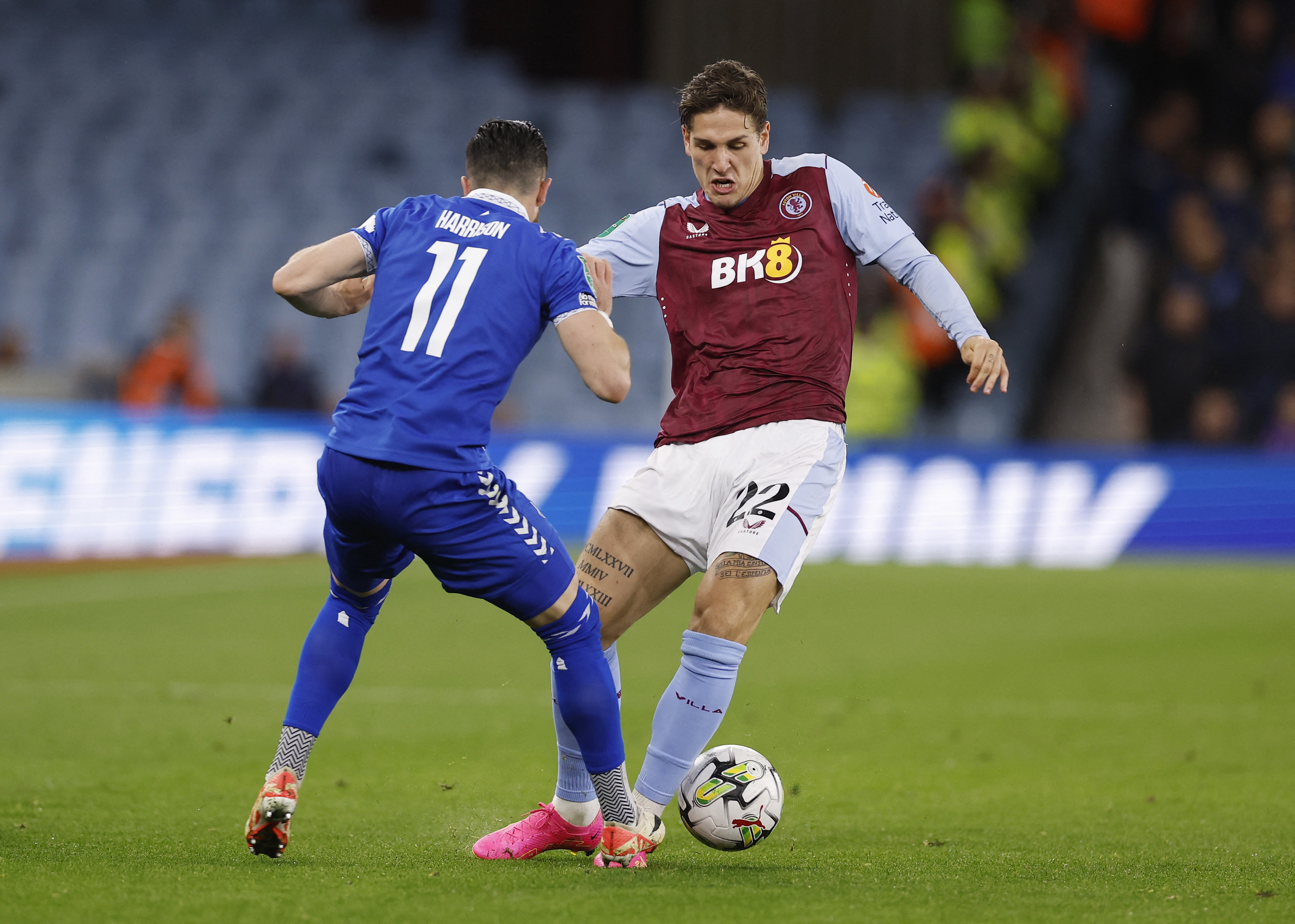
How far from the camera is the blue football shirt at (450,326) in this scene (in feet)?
13.9

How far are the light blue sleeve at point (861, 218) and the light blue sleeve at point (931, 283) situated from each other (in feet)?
0.11

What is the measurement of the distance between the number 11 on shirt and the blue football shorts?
35 centimetres

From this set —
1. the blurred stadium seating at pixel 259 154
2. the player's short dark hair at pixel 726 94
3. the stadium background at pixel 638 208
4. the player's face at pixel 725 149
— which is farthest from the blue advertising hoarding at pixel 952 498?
the player's short dark hair at pixel 726 94

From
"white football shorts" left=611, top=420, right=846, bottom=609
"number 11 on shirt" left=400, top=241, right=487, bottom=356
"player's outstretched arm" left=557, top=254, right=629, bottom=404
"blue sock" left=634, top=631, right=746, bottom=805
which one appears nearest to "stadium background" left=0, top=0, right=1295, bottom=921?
"blue sock" left=634, top=631, right=746, bottom=805

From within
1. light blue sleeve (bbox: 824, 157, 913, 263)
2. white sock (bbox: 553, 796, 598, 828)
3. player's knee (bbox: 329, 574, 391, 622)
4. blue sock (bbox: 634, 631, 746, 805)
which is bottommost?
white sock (bbox: 553, 796, 598, 828)

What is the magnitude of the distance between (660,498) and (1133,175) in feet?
42.1

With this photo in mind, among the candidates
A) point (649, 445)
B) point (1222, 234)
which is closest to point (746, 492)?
point (649, 445)

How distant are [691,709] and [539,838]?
1.95 ft

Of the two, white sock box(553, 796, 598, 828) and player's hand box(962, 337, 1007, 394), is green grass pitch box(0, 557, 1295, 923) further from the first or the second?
player's hand box(962, 337, 1007, 394)

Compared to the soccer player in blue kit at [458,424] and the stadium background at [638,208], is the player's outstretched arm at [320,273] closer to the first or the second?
the soccer player in blue kit at [458,424]

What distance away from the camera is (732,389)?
5.00 metres

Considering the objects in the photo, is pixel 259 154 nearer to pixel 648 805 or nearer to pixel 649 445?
pixel 649 445

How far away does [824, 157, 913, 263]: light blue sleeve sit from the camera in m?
5.06

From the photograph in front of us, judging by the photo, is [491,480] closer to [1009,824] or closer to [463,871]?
[463,871]
